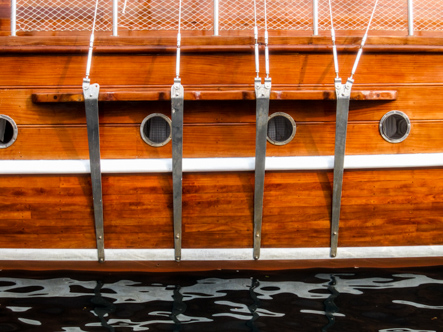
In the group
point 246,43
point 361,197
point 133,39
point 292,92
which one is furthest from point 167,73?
point 361,197

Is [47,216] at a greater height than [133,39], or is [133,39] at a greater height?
[133,39]

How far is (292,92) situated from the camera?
12.3 feet

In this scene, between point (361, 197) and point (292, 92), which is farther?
point (361, 197)

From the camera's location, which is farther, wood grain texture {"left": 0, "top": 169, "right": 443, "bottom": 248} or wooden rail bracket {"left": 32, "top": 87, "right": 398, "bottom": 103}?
wood grain texture {"left": 0, "top": 169, "right": 443, "bottom": 248}

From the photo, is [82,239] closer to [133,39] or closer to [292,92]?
[133,39]

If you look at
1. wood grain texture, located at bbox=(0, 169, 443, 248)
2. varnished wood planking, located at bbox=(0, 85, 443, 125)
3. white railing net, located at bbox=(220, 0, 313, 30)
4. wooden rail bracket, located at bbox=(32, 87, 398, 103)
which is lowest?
wood grain texture, located at bbox=(0, 169, 443, 248)

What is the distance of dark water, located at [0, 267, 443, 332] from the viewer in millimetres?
3311

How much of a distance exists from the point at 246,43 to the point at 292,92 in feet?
1.66

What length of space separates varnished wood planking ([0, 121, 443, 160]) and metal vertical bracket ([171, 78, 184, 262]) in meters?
0.14

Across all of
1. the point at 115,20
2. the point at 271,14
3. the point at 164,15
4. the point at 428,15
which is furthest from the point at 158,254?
the point at 428,15

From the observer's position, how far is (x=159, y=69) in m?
3.87

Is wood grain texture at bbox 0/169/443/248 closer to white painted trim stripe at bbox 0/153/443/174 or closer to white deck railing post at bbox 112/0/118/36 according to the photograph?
white painted trim stripe at bbox 0/153/443/174

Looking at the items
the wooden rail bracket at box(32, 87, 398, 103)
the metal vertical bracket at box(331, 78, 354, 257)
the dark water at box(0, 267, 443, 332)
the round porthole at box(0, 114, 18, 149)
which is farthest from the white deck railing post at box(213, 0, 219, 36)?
the dark water at box(0, 267, 443, 332)

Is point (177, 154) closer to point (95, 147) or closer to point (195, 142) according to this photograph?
point (195, 142)
